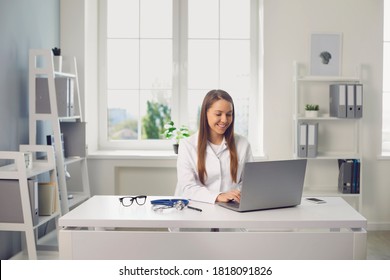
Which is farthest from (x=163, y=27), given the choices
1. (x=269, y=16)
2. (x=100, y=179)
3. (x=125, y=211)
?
(x=125, y=211)

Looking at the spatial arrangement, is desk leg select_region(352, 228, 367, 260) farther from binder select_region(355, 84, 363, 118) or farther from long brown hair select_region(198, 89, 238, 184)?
binder select_region(355, 84, 363, 118)

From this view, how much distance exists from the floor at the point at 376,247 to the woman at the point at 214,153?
149 cm

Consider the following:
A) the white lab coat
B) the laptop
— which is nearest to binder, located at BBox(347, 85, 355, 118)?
the white lab coat

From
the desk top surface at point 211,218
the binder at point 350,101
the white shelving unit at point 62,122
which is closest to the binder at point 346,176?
the binder at point 350,101

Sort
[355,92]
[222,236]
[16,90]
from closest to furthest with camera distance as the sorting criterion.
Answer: [222,236], [16,90], [355,92]

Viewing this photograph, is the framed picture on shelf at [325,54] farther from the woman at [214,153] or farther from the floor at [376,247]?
the woman at [214,153]

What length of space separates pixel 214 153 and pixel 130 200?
624mm

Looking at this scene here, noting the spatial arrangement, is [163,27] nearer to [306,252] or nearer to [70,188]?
[70,188]

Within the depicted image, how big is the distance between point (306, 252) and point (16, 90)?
8.28 feet

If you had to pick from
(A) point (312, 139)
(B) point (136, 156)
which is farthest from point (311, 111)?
(B) point (136, 156)

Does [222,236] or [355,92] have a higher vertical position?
[355,92]

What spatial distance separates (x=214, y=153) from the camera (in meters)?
3.21

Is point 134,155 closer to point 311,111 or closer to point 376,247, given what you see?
point 311,111

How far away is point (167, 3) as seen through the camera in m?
5.48
